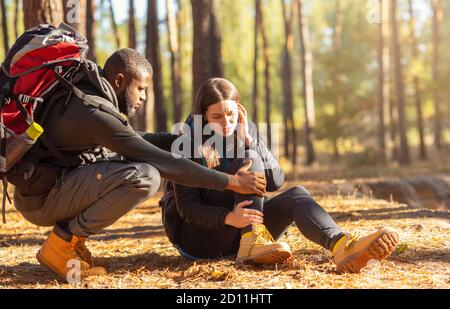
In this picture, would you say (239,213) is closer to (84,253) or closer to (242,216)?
(242,216)

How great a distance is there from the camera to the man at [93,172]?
3654 mm

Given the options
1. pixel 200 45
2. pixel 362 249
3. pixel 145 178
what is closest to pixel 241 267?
pixel 362 249

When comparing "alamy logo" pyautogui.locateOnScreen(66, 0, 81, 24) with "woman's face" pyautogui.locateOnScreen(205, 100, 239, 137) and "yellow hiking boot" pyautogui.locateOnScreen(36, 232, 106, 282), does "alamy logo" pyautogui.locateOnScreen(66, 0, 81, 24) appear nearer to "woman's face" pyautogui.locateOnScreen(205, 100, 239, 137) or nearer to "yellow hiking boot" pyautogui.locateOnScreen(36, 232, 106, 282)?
"woman's face" pyautogui.locateOnScreen(205, 100, 239, 137)

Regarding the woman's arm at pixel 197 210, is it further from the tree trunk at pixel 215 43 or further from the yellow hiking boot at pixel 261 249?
the tree trunk at pixel 215 43

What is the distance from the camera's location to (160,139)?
4480mm

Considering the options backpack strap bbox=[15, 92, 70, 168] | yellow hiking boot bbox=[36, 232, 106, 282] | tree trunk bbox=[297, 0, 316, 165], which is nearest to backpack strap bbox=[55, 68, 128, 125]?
backpack strap bbox=[15, 92, 70, 168]

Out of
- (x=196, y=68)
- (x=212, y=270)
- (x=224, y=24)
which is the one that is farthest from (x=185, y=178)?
(x=224, y=24)

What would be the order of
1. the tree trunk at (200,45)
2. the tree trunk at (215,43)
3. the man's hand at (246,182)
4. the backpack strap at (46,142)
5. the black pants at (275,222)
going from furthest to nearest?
the tree trunk at (215,43) < the tree trunk at (200,45) < the black pants at (275,222) < the man's hand at (246,182) < the backpack strap at (46,142)

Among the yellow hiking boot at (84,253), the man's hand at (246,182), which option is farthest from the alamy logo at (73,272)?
the man's hand at (246,182)

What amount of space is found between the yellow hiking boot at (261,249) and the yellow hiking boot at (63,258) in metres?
1.08

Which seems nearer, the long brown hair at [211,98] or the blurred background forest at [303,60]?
the long brown hair at [211,98]

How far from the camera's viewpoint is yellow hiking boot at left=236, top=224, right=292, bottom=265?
13.1 feet

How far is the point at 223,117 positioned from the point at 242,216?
725 millimetres

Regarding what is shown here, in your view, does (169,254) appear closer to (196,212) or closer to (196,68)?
(196,212)
